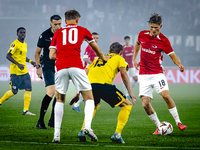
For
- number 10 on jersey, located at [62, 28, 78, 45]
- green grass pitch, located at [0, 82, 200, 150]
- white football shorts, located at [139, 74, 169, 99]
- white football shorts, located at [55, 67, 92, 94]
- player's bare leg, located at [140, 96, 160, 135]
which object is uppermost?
number 10 on jersey, located at [62, 28, 78, 45]

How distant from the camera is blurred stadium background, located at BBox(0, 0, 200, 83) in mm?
31203

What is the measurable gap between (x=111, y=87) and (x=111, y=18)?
29.7m

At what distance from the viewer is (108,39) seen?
104 feet

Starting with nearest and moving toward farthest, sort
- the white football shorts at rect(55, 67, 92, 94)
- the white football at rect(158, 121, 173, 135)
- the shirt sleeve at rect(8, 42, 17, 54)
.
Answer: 1. the white football shorts at rect(55, 67, 92, 94)
2. the white football at rect(158, 121, 173, 135)
3. the shirt sleeve at rect(8, 42, 17, 54)

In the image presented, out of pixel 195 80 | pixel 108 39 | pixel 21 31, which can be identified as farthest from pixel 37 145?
pixel 108 39

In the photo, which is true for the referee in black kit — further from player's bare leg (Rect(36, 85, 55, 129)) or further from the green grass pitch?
the green grass pitch

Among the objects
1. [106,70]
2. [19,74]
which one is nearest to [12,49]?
[19,74]

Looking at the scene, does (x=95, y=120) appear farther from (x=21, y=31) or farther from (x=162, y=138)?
(x=21, y=31)

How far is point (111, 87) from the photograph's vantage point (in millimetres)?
4332

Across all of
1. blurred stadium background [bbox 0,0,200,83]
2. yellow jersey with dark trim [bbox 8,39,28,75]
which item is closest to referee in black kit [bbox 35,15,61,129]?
yellow jersey with dark trim [bbox 8,39,28,75]

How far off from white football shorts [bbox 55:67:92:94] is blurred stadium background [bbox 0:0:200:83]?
26.3 meters

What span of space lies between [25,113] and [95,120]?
76.0 inches

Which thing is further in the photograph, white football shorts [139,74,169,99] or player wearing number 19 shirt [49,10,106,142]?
white football shorts [139,74,169,99]

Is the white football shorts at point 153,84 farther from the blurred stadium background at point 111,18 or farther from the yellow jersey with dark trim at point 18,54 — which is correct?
the blurred stadium background at point 111,18
